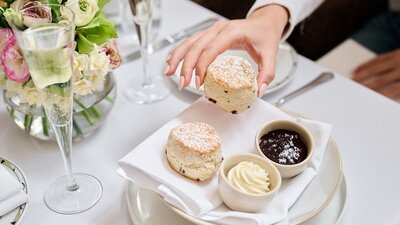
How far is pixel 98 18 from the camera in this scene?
2.75ft

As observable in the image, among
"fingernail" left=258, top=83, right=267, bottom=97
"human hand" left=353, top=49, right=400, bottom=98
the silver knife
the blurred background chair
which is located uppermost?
"fingernail" left=258, top=83, right=267, bottom=97

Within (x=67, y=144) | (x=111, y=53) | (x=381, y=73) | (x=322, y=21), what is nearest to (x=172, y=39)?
(x=111, y=53)

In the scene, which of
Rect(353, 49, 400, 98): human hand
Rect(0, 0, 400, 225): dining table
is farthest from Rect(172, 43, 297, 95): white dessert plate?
Rect(353, 49, 400, 98): human hand

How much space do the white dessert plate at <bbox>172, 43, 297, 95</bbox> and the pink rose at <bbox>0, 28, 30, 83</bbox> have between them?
1.22ft

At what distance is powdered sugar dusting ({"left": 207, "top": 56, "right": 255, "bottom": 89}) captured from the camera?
0.83 meters

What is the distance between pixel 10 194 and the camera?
0.79 metres

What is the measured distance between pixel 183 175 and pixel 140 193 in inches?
4.1

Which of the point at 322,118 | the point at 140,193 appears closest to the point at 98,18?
the point at 140,193

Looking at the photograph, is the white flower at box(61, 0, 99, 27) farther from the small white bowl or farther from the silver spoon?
the silver spoon

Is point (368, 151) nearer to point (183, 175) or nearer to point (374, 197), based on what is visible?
point (374, 197)

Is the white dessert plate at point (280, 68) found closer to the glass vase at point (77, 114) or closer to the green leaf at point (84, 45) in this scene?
the glass vase at point (77, 114)

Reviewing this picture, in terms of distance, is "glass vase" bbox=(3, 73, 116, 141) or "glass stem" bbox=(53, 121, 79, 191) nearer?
"glass stem" bbox=(53, 121, 79, 191)

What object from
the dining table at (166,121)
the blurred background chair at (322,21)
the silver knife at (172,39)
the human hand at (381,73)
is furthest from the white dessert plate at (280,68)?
the blurred background chair at (322,21)

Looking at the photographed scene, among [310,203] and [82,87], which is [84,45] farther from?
[310,203]
